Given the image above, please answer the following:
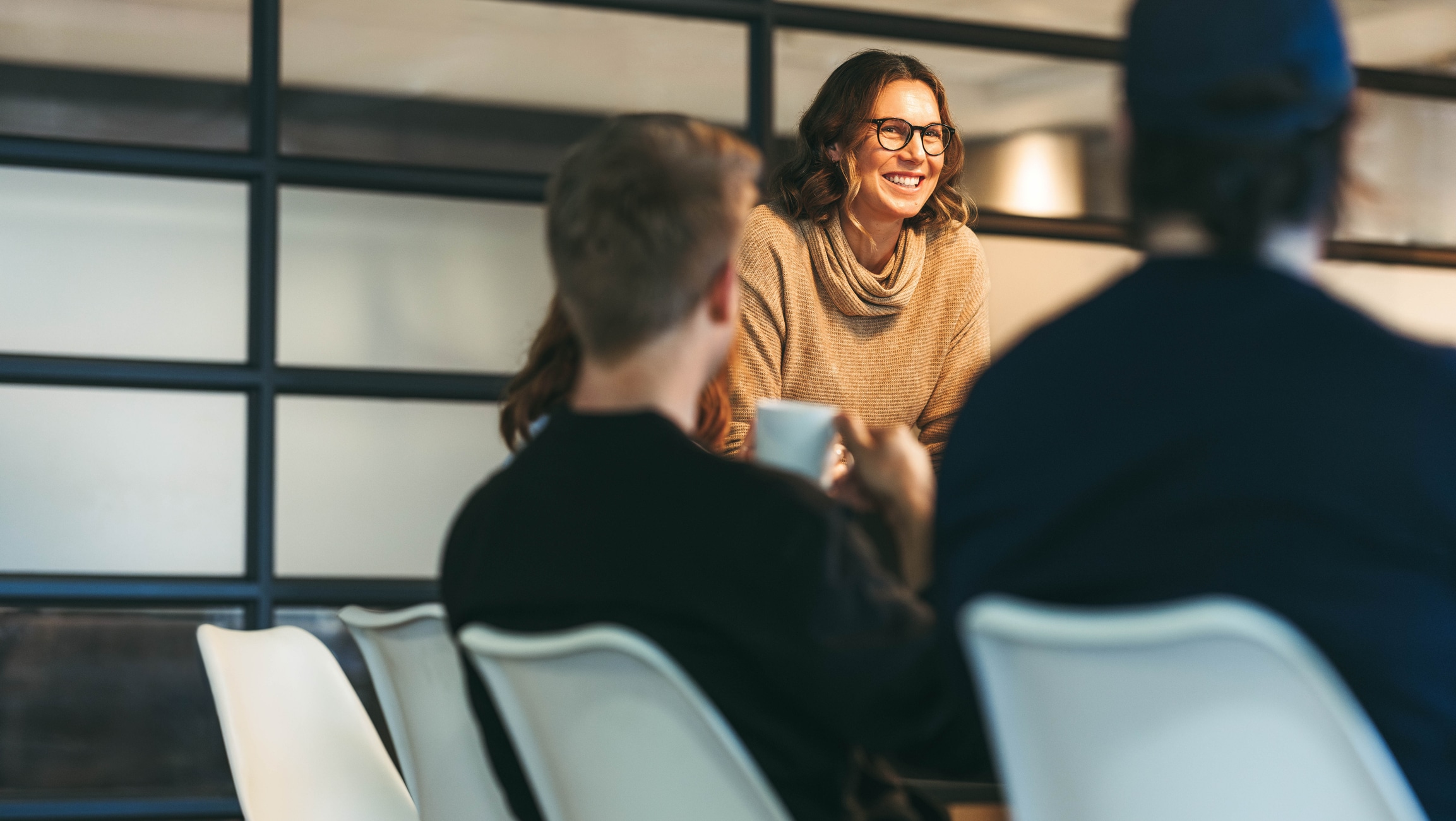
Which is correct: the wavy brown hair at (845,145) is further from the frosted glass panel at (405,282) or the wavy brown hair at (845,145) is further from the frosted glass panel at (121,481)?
the frosted glass panel at (121,481)

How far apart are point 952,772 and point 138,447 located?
243cm

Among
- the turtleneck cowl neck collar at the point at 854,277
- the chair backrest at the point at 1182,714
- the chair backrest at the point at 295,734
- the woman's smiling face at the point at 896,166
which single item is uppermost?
the woman's smiling face at the point at 896,166

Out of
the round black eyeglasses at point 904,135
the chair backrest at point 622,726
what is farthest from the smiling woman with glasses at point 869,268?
the chair backrest at point 622,726

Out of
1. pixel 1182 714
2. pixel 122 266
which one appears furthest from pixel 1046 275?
pixel 1182 714

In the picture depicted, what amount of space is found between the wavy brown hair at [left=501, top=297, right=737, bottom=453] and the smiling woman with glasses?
58 cm

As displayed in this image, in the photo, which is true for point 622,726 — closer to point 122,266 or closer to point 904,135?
point 904,135

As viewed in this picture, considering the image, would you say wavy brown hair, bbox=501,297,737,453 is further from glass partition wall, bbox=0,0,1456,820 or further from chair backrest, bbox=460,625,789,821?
glass partition wall, bbox=0,0,1456,820

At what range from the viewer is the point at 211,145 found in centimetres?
298

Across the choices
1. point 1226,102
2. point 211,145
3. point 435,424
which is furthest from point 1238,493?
point 211,145

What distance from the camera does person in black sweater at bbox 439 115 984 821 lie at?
930 millimetres

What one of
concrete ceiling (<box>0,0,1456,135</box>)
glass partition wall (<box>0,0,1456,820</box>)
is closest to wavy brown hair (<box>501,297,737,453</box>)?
glass partition wall (<box>0,0,1456,820</box>)

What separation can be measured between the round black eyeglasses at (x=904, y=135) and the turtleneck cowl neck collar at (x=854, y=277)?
18 cm

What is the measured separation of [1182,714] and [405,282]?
263 centimetres

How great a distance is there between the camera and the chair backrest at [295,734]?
1459 millimetres
